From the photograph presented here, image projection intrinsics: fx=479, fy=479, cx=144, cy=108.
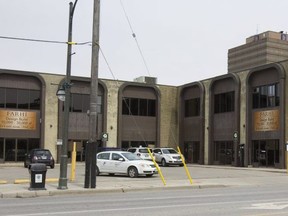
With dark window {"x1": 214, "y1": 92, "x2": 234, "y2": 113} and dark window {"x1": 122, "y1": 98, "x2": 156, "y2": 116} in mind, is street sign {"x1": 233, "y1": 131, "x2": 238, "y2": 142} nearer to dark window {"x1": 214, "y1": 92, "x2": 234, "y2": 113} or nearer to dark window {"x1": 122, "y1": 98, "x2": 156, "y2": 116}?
dark window {"x1": 214, "y1": 92, "x2": 234, "y2": 113}

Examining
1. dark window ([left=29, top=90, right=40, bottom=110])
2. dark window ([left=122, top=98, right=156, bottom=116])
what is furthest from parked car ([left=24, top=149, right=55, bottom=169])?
dark window ([left=122, top=98, right=156, bottom=116])

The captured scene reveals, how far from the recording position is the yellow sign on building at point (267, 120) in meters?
40.2

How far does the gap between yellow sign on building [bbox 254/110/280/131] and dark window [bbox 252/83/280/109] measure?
71cm

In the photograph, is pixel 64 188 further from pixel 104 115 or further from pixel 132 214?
pixel 104 115

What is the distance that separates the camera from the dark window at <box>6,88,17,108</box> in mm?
44844

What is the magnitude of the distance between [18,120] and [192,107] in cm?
1867

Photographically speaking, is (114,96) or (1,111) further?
(114,96)

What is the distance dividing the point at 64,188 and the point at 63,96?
3760mm

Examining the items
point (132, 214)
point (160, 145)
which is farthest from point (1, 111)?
point (132, 214)

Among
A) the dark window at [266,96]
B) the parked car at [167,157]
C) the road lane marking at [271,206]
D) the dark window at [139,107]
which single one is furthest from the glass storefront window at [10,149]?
the road lane marking at [271,206]

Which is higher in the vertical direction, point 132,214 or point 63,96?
point 63,96

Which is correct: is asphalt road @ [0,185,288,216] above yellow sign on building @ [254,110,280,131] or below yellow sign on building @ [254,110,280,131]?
below

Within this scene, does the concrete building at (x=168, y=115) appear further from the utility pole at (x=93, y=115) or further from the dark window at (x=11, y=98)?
the utility pole at (x=93, y=115)

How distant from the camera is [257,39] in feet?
384
